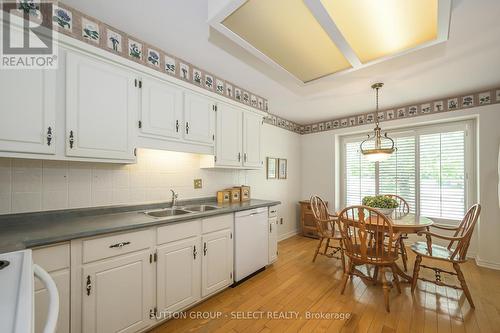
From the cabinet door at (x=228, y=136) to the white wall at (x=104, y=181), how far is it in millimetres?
345

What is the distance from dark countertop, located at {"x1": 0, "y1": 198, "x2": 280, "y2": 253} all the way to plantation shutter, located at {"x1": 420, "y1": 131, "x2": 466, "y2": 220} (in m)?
3.52

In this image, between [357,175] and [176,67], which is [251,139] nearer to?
[176,67]

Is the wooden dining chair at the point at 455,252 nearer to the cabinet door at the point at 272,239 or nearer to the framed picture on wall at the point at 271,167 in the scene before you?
the cabinet door at the point at 272,239

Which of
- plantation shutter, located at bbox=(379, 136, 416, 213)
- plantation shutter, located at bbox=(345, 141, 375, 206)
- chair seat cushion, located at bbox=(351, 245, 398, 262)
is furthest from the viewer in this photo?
plantation shutter, located at bbox=(345, 141, 375, 206)

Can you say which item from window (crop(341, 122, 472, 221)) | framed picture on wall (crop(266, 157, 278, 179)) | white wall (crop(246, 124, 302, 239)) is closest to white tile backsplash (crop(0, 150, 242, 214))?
white wall (crop(246, 124, 302, 239))

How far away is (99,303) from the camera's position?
1.40 meters

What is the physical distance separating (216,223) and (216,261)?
389 mm

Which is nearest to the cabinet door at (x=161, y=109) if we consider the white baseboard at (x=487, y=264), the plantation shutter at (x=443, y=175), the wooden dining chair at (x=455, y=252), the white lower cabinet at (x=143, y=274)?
the white lower cabinet at (x=143, y=274)

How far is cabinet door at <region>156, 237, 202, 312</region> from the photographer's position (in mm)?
1721

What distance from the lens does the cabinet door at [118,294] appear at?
1361mm

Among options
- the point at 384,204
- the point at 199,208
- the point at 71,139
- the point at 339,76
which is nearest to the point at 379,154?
the point at 384,204

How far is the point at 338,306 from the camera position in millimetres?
2012

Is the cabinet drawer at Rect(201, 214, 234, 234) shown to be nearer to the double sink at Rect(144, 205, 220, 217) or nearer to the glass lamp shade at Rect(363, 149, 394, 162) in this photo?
the double sink at Rect(144, 205, 220, 217)

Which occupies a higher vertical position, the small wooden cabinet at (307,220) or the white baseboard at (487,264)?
the small wooden cabinet at (307,220)
